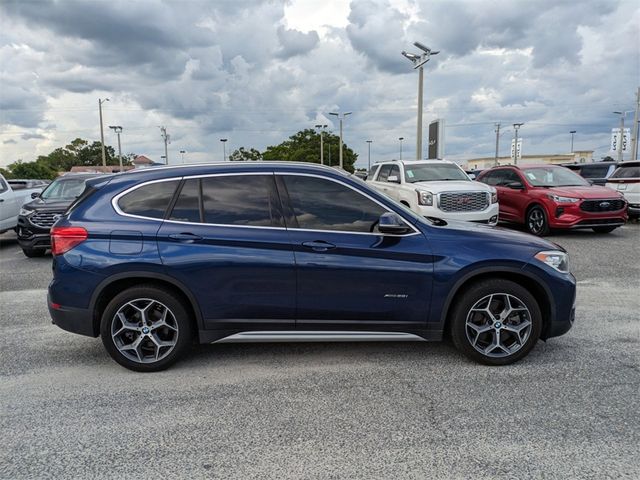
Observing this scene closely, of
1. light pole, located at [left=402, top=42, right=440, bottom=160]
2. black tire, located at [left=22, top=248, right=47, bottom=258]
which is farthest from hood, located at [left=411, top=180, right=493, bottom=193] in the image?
light pole, located at [left=402, top=42, right=440, bottom=160]

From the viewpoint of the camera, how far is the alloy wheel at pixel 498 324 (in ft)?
13.0

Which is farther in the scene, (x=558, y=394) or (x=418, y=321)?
(x=418, y=321)

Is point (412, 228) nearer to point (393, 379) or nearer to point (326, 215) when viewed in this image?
point (326, 215)

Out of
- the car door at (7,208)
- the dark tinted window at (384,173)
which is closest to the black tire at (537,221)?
the dark tinted window at (384,173)

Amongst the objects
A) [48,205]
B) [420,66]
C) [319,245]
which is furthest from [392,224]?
[420,66]

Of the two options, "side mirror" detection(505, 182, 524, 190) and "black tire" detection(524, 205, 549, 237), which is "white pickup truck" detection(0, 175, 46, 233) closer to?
"side mirror" detection(505, 182, 524, 190)

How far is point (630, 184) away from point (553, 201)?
4212 millimetres

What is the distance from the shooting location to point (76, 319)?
3908 mm

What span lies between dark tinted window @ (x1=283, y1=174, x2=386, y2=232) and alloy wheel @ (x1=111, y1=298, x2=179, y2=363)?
1.38 m

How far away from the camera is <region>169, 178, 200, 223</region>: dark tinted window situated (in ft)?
12.9

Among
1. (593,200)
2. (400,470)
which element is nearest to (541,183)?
(593,200)

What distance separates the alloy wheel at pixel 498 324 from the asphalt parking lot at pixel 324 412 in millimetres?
180

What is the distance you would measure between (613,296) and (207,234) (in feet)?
17.8

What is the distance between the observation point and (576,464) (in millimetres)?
2676
